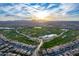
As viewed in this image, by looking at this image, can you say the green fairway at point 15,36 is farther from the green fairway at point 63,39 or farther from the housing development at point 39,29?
the green fairway at point 63,39

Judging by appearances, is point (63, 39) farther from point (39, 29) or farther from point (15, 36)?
point (15, 36)

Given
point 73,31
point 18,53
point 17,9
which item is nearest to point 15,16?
point 17,9

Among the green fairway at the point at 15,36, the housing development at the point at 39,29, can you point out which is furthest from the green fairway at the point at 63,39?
the green fairway at the point at 15,36

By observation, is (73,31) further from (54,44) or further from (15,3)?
(15,3)

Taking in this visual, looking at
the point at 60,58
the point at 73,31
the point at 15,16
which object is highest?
the point at 15,16

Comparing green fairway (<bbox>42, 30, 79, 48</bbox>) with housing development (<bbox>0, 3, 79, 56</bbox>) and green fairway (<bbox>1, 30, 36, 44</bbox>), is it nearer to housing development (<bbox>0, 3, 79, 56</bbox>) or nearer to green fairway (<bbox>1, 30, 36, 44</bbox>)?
housing development (<bbox>0, 3, 79, 56</bbox>)

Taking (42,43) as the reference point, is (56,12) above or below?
above

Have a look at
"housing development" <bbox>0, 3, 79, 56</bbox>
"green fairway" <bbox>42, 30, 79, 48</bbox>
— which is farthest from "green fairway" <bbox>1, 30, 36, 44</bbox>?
"green fairway" <bbox>42, 30, 79, 48</bbox>

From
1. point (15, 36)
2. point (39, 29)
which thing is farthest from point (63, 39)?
point (15, 36)

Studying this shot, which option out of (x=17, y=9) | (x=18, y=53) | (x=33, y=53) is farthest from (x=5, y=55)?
(x=17, y=9)

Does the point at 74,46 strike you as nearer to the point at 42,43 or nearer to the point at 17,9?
the point at 42,43
